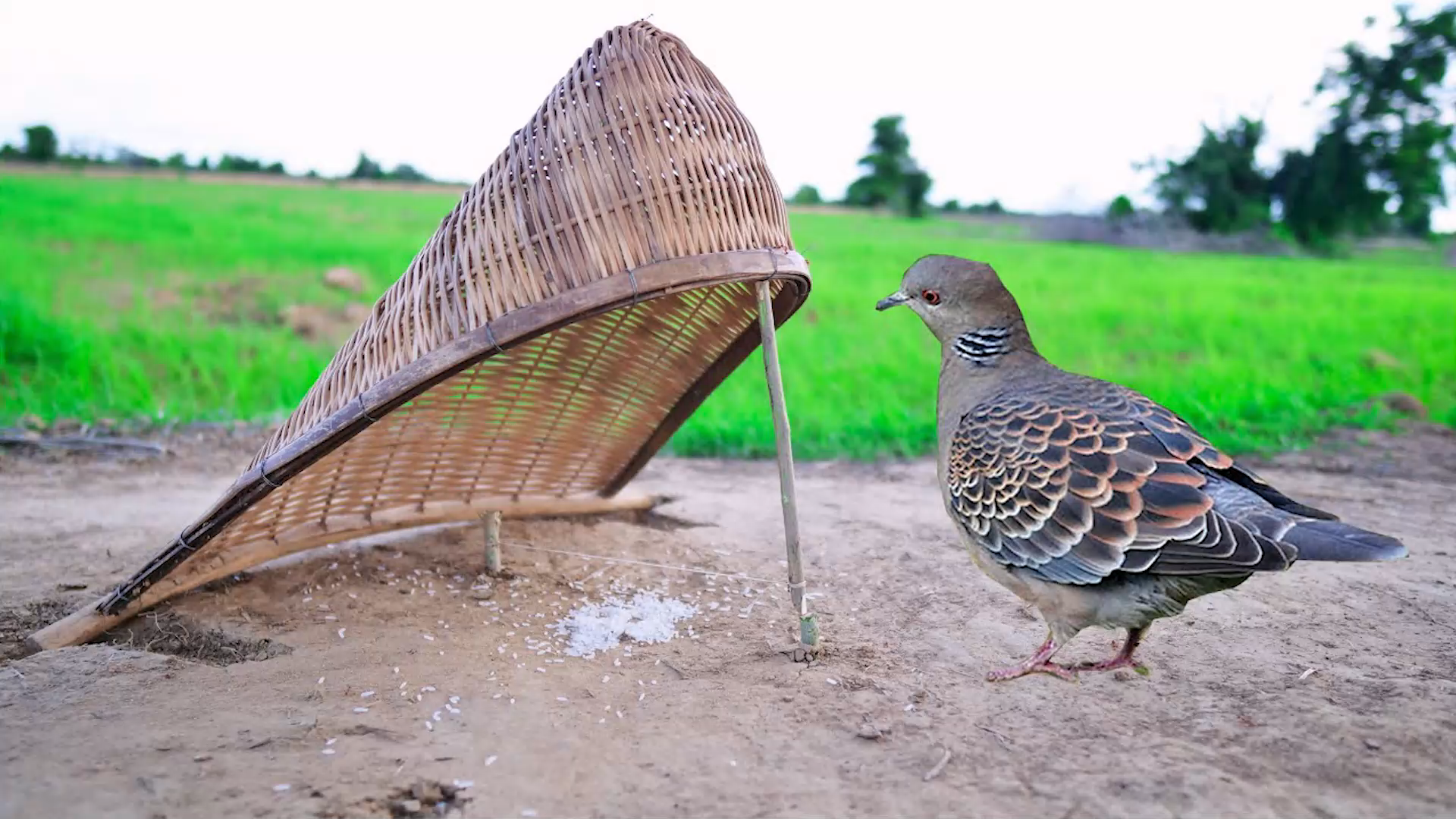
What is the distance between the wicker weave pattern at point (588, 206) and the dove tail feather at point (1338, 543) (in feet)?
4.95

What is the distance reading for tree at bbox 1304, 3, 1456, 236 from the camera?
15.5 m

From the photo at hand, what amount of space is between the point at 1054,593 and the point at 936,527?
6.03 feet

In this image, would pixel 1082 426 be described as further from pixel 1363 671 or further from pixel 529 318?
pixel 529 318

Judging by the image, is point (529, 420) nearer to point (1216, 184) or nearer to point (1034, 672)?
point (1034, 672)

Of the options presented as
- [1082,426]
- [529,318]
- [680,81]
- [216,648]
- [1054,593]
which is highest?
[680,81]

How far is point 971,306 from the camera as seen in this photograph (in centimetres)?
301

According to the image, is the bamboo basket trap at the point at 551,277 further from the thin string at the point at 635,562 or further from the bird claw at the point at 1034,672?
the bird claw at the point at 1034,672

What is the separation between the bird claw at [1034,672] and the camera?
2814 mm

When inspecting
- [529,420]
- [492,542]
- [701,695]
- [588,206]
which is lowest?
[701,695]

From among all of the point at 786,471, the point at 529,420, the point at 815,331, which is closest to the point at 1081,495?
the point at 786,471

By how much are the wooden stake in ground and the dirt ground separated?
0.36ft

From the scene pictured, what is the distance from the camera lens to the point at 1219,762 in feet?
7.72

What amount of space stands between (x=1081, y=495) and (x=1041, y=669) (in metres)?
0.55

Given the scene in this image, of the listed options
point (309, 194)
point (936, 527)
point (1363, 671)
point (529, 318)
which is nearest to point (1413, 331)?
point (936, 527)
